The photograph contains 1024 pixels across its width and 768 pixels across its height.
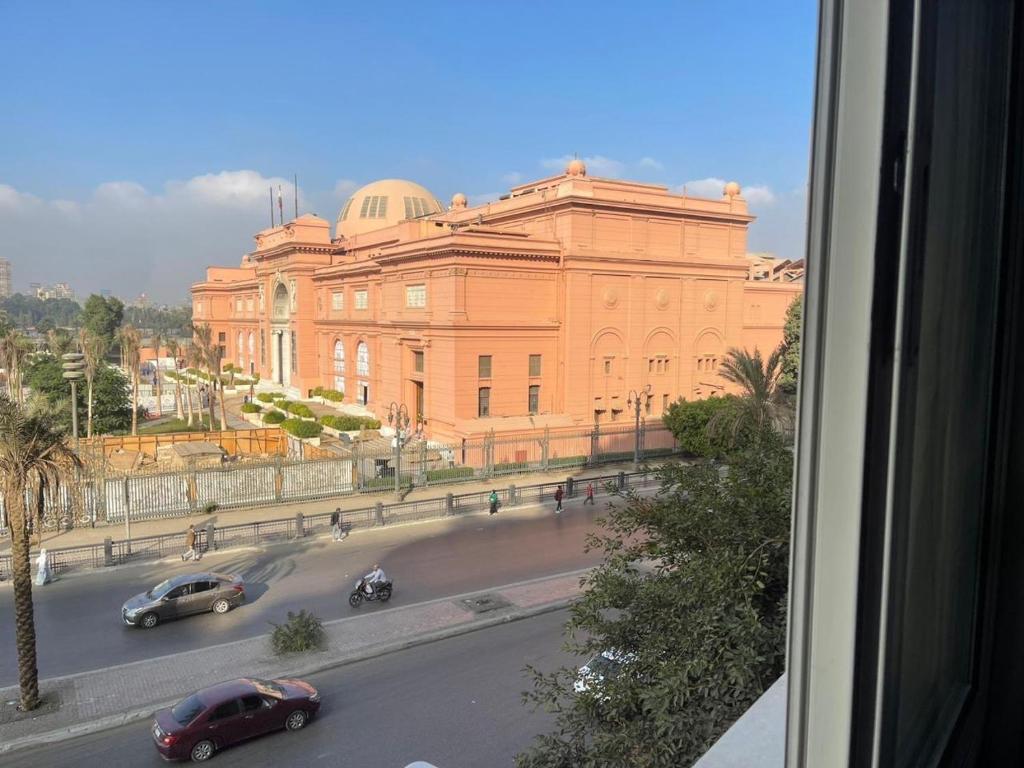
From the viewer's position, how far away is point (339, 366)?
40281 mm

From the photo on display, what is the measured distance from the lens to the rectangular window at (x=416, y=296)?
29.6m

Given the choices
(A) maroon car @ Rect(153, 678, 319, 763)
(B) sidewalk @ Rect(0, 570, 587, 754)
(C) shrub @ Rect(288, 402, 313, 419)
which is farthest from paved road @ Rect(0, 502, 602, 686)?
(C) shrub @ Rect(288, 402, 313, 419)

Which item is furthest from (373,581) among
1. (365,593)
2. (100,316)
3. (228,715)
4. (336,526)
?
(100,316)

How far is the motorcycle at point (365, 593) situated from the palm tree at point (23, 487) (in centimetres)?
512

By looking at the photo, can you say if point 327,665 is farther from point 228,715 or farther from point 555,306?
point 555,306

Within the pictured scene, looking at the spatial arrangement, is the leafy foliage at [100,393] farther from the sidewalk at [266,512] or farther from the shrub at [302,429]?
the sidewalk at [266,512]

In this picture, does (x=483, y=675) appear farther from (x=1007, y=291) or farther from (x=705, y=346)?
(x=705, y=346)

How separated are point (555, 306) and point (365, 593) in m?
17.6

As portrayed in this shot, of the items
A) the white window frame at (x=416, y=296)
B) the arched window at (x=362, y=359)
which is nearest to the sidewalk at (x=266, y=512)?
the white window frame at (x=416, y=296)

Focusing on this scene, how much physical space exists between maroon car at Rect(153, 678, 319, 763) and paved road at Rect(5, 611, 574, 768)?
19 centimetres

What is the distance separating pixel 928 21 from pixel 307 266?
142 ft

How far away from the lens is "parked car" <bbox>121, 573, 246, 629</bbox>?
12555mm

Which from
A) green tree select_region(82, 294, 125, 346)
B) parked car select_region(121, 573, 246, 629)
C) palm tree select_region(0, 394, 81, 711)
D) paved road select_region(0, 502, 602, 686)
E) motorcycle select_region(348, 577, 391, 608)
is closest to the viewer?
palm tree select_region(0, 394, 81, 711)

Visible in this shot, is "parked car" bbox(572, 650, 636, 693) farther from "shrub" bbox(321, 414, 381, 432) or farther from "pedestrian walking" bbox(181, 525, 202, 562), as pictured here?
"shrub" bbox(321, 414, 381, 432)
